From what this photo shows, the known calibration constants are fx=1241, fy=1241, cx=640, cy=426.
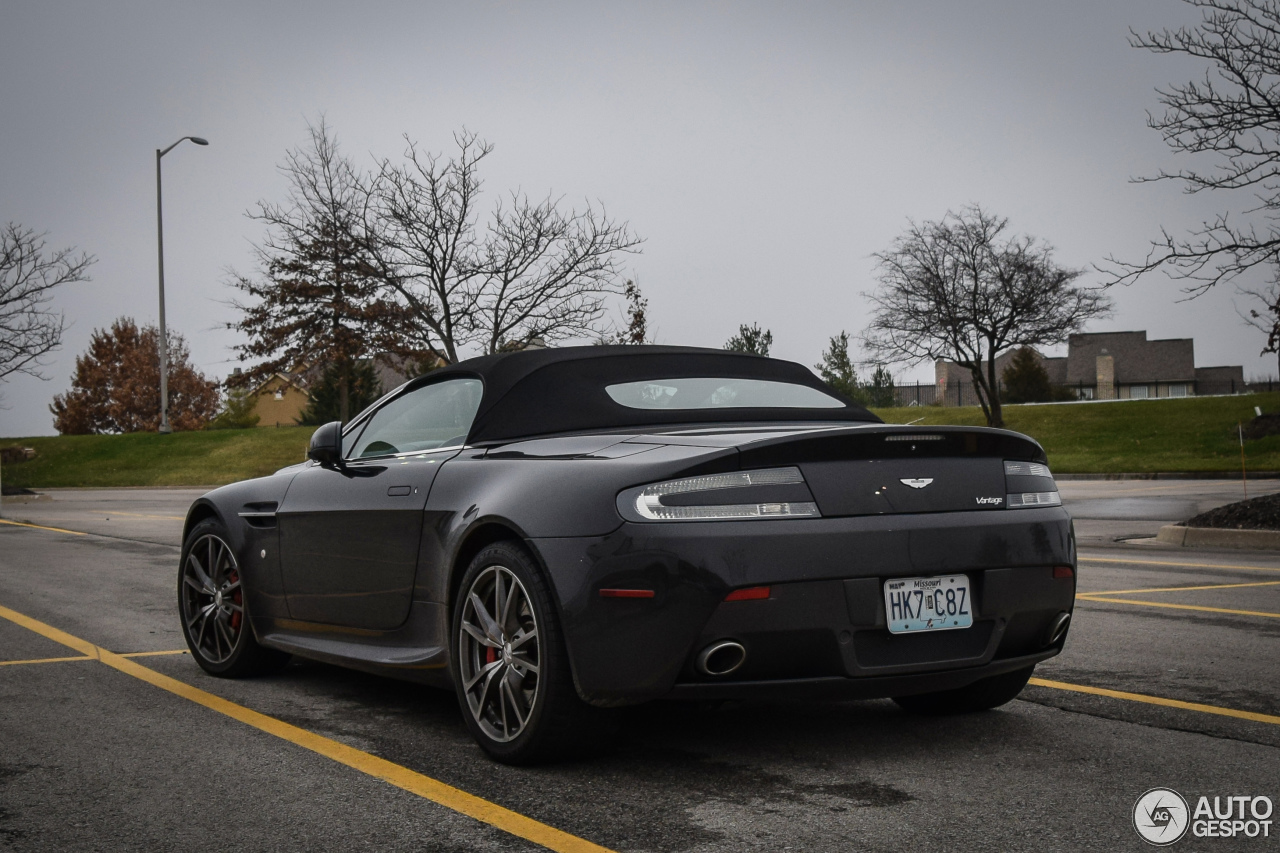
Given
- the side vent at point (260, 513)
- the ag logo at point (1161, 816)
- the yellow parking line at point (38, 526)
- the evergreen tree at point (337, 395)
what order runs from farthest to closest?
the evergreen tree at point (337, 395)
the yellow parking line at point (38, 526)
the side vent at point (260, 513)
the ag logo at point (1161, 816)

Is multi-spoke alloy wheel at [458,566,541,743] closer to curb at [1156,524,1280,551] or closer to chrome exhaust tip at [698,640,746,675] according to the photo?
chrome exhaust tip at [698,640,746,675]

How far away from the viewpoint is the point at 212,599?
6.02 m

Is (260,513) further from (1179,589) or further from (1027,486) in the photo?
(1179,589)

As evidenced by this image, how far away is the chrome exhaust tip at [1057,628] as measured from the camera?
4250 mm

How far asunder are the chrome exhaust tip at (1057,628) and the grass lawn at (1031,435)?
3072 cm

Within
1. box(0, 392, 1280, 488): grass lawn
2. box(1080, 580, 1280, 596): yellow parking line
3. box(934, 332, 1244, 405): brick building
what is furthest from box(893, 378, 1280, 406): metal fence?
box(1080, 580, 1280, 596): yellow parking line

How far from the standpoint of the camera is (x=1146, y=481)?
92.9ft

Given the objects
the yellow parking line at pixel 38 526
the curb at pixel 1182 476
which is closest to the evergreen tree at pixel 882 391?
the curb at pixel 1182 476

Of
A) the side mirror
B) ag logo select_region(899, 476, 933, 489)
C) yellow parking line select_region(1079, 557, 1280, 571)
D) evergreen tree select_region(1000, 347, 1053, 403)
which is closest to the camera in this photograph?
ag logo select_region(899, 476, 933, 489)

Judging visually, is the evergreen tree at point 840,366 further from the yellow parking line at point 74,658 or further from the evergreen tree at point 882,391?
the yellow parking line at point 74,658

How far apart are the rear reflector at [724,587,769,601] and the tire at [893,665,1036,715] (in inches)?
53.2

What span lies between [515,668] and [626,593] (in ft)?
1.89

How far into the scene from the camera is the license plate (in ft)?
Result: 12.5

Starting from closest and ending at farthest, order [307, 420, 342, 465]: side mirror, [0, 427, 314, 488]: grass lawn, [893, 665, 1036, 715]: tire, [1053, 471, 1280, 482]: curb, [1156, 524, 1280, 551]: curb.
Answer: [893, 665, 1036, 715]: tire → [307, 420, 342, 465]: side mirror → [1156, 524, 1280, 551]: curb → [1053, 471, 1280, 482]: curb → [0, 427, 314, 488]: grass lawn
